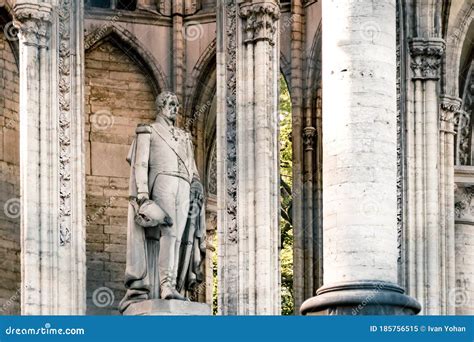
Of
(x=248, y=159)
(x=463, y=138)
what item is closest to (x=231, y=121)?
(x=248, y=159)

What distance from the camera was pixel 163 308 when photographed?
1201 inches

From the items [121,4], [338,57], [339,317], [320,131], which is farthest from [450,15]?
[339,317]

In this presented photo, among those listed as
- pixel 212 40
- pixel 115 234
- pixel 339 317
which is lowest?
pixel 339 317

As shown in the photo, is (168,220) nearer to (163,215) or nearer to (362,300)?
(163,215)

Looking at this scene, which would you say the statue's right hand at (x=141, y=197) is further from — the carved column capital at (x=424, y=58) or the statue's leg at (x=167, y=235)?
the carved column capital at (x=424, y=58)

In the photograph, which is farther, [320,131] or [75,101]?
[320,131]

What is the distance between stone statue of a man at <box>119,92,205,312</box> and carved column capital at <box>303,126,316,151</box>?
6528 mm

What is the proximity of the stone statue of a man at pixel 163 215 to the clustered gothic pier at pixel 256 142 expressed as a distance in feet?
4.28

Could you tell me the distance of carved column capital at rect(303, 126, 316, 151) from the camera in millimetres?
38375

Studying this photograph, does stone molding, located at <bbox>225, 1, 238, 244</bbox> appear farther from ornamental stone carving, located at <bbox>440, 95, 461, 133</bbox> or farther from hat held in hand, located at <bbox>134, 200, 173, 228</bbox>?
ornamental stone carving, located at <bbox>440, 95, 461, 133</bbox>

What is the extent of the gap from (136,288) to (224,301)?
98.6 inches

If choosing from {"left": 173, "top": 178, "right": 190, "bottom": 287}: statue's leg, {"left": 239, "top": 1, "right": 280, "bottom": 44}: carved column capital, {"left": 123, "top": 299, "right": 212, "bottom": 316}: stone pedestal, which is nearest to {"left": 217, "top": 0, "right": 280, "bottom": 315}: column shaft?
{"left": 239, "top": 1, "right": 280, "bottom": 44}: carved column capital

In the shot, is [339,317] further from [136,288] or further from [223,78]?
[223,78]

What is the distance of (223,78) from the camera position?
112 ft
